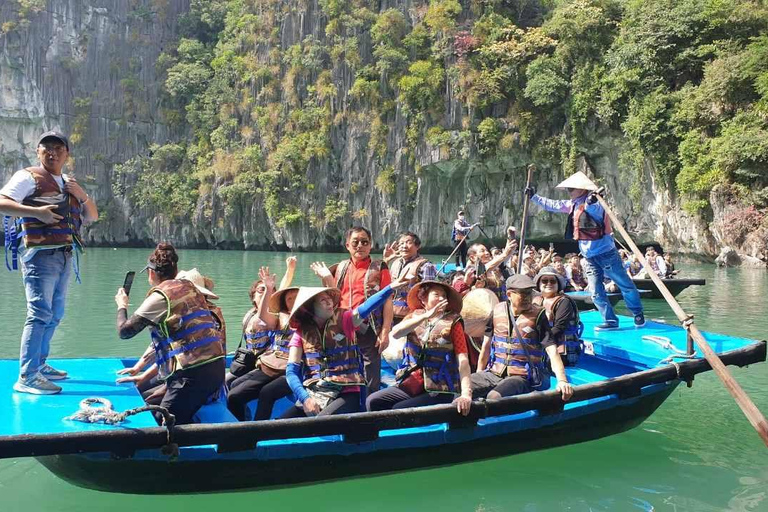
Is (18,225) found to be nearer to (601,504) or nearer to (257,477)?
(257,477)

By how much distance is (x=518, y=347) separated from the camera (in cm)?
484

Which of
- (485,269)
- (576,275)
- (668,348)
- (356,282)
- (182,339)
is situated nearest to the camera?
(182,339)

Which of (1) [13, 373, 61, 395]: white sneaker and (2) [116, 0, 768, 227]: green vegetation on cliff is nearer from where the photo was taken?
(1) [13, 373, 61, 395]: white sneaker

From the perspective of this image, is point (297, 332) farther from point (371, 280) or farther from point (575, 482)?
point (575, 482)

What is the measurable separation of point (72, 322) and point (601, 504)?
385 inches

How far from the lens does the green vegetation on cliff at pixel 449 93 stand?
2309cm

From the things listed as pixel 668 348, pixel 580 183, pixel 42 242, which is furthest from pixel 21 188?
pixel 668 348

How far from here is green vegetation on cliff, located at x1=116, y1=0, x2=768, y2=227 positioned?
75.8ft

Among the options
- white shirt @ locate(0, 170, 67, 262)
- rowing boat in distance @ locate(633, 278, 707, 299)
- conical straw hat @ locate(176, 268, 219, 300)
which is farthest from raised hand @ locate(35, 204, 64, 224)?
rowing boat in distance @ locate(633, 278, 707, 299)

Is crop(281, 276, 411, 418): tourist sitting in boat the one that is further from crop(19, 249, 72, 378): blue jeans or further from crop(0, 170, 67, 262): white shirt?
crop(0, 170, 67, 262): white shirt

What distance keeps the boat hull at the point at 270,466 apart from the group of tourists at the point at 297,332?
309 millimetres

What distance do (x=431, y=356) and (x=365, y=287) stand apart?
101 centimetres

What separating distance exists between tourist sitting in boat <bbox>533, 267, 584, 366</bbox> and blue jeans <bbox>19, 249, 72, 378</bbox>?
345cm

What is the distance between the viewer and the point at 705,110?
75.2 ft
